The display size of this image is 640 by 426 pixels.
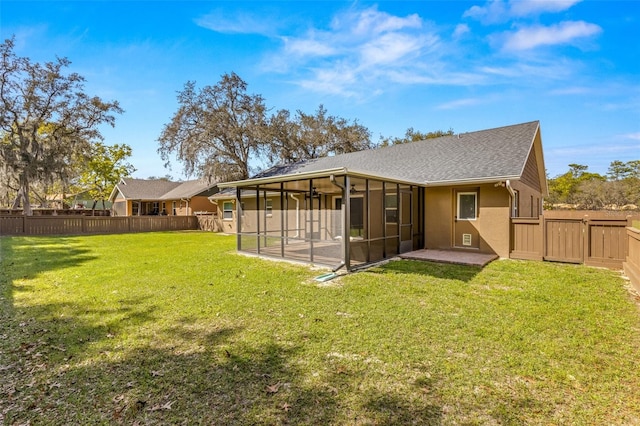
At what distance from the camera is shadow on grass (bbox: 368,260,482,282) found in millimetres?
6366

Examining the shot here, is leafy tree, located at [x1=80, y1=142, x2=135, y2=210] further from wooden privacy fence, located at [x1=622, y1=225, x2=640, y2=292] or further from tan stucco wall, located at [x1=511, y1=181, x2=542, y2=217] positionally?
wooden privacy fence, located at [x1=622, y1=225, x2=640, y2=292]

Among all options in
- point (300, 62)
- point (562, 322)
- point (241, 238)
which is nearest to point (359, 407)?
point (562, 322)

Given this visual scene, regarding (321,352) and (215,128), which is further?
(215,128)

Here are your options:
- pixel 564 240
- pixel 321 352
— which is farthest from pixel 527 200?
pixel 321 352

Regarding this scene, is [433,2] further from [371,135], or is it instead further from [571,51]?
[371,135]

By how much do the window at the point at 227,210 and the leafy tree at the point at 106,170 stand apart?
20.1 m

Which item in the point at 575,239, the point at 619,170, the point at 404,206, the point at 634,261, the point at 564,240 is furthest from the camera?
the point at 619,170

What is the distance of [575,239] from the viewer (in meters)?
7.54

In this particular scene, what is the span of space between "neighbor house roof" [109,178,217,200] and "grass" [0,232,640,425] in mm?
19111

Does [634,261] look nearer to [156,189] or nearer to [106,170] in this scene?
[156,189]

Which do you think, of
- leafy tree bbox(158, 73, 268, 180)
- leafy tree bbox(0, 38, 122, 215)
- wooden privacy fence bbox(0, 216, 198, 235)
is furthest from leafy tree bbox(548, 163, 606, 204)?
leafy tree bbox(0, 38, 122, 215)

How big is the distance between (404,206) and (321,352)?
6.76 meters

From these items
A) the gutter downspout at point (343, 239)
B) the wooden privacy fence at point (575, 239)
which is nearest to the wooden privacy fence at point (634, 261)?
the wooden privacy fence at point (575, 239)

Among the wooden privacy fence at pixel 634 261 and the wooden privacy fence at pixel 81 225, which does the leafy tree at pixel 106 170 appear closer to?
the wooden privacy fence at pixel 81 225
